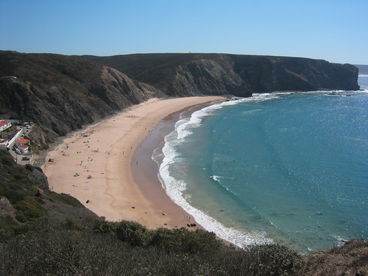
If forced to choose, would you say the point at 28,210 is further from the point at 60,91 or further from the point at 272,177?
the point at 60,91

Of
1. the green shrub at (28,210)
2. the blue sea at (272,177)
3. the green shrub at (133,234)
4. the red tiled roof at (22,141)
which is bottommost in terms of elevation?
the blue sea at (272,177)

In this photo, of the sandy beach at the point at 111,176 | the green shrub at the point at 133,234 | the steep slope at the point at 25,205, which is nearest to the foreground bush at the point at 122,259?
the green shrub at the point at 133,234

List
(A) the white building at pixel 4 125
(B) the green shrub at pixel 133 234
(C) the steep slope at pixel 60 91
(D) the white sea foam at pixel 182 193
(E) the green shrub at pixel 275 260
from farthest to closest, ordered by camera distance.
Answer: (C) the steep slope at pixel 60 91 < (A) the white building at pixel 4 125 < (D) the white sea foam at pixel 182 193 < (B) the green shrub at pixel 133 234 < (E) the green shrub at pixel 275 260

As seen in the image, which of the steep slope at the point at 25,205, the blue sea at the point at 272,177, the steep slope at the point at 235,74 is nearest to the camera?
the steep slope at the point at 25,205

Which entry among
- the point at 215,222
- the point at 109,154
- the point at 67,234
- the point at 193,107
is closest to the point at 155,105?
the point at 193,107

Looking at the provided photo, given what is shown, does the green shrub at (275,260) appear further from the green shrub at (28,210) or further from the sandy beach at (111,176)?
the sandy beach at (111,176)

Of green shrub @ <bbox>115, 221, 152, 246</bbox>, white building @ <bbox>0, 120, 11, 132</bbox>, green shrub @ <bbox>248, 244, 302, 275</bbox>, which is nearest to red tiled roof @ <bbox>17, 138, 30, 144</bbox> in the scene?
white building @ <bbox>0, 120, 11, 132</bbox>

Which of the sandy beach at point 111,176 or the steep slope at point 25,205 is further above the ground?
→ the steep slope at point 25,205

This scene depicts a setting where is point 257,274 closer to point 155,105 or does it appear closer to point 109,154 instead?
point 109,154
